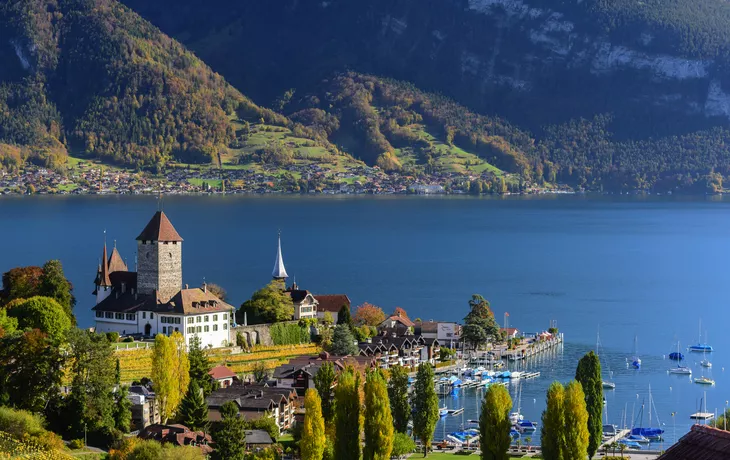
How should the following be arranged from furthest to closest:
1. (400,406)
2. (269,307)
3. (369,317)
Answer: (369,317) < (269,307) < (400,406)

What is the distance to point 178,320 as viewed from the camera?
230ft

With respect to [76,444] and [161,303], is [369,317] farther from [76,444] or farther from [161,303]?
[76,444]

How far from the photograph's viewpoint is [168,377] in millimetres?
55125

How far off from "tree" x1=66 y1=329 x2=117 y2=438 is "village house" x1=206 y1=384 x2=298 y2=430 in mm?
4512

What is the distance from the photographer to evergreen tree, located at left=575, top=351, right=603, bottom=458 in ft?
170

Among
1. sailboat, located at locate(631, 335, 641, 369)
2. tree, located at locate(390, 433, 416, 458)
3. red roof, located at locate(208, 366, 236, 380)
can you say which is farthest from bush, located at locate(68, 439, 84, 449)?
sailboat, located at locate(631, 335, 641, 369)

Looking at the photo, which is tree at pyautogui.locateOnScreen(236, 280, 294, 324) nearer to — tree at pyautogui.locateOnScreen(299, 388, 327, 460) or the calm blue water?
the calm blue water

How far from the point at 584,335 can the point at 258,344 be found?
2952 centimetres

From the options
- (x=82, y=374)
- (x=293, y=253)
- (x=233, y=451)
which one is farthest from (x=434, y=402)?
(x=293, y=253)

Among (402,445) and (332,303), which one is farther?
(332,303)

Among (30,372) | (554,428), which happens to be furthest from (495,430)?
(30,372)

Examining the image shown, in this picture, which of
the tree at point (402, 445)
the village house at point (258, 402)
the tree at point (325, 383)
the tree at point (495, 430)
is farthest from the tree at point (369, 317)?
the tree at point (495, 430)

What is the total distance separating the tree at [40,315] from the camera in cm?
6456

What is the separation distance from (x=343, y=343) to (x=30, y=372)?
23.7m
